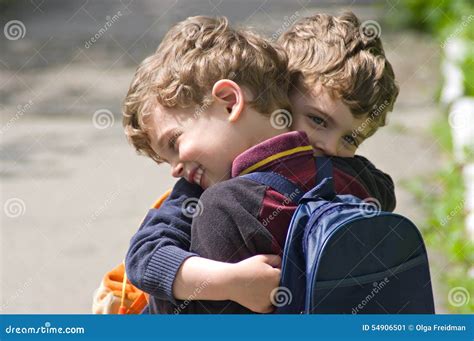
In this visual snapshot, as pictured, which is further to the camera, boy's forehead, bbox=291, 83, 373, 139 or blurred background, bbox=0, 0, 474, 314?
blurred background, bbox=0, 0, 474, 314

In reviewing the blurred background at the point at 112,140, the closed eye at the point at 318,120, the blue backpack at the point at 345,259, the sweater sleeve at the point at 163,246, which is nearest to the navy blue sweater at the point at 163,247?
the sweater sleeve at the point at 163,246

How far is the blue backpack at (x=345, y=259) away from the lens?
7.52ft

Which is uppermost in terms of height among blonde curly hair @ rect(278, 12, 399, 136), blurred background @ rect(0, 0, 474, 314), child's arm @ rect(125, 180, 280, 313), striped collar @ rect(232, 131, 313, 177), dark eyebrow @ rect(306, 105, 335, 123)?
blonde curly hair @ rect(278, 12, 399, 136)

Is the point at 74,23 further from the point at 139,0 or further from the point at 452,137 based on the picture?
the point at 452,137

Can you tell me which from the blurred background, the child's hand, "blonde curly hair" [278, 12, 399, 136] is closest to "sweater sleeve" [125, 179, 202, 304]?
Result: the child's hand

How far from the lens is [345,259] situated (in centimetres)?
232

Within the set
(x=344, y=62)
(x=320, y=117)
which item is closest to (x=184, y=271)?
(x=320, y=117)

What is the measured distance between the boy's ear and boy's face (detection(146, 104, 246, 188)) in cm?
2

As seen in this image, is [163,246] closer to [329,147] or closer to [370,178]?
[329,147]

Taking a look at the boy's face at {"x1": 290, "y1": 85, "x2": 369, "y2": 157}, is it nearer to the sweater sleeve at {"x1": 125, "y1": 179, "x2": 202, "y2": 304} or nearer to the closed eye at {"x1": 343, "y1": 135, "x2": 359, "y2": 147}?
the closed eye at {"x1": 343, "y1": 135, "x2": 359, "y2": 147}

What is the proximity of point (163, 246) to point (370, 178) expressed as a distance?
0.66 metres

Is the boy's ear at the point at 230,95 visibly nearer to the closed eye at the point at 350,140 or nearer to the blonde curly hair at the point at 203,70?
the blonde curly hair at the point at 203,70

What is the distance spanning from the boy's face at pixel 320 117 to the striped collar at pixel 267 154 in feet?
0.41

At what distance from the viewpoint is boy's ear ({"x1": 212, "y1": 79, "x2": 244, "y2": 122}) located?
246cm
